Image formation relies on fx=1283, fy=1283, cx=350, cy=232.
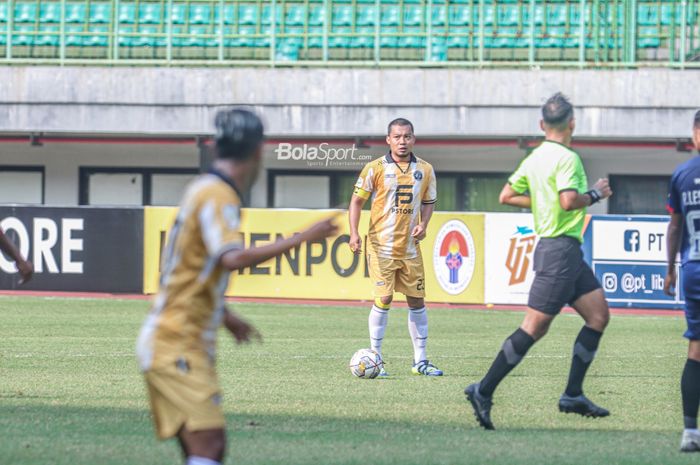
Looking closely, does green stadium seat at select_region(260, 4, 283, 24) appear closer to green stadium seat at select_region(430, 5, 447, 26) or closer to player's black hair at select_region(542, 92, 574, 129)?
green stadium seat at select_region(430, 5, 447, 26)

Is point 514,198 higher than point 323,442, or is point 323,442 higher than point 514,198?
point 514,198

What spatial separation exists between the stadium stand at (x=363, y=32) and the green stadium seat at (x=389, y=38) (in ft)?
0.10

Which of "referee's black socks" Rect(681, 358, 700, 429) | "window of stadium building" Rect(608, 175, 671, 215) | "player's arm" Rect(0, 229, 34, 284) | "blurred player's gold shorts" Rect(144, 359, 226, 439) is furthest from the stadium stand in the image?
"blurred player's gold shorts" Rect(144, 359, 226, 439)

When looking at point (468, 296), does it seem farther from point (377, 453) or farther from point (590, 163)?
point (377, 453)

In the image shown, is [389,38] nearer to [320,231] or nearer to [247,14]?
[247,14]

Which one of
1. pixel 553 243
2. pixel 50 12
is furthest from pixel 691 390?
pixel 50 12

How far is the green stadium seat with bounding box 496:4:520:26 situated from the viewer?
2728 centimetres

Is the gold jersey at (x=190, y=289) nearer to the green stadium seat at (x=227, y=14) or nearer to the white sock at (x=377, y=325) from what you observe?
the white sock at (x=377, y=325)

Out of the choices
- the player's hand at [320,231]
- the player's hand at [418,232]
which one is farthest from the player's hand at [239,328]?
the player's hand at [418,232]

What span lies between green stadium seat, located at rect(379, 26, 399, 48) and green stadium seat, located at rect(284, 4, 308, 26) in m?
1.75

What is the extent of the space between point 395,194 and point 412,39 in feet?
52.5

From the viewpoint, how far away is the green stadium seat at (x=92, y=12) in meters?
28.3

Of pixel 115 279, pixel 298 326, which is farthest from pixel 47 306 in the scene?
pixel 298 326

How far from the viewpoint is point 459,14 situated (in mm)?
27578
